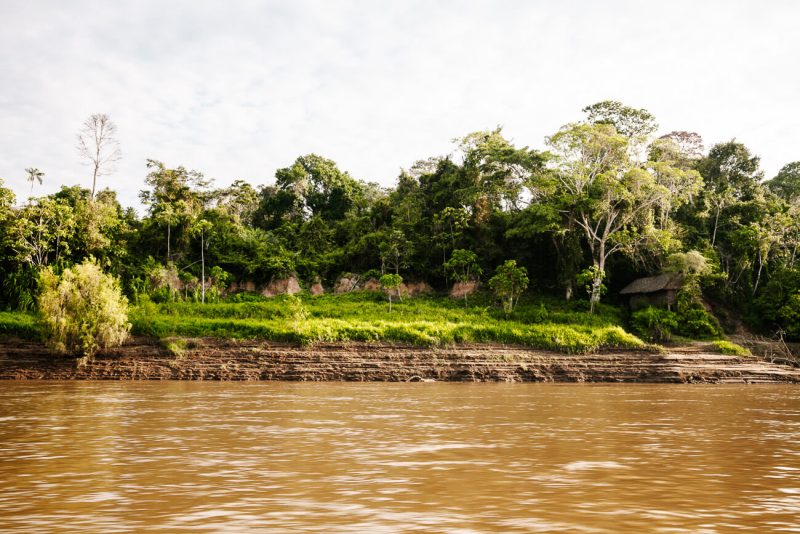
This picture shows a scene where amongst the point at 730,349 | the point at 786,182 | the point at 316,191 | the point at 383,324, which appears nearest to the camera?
the point at 383,324

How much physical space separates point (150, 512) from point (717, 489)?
585cm

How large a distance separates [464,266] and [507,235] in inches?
147

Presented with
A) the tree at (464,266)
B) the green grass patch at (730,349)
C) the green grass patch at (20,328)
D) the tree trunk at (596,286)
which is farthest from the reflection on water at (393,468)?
the tree at (464,266)

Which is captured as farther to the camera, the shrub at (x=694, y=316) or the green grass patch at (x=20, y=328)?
the shrub at (x=694, y=316)

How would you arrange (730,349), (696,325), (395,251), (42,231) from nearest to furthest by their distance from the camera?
1. (730,349)
2. (696,325)
3. (42,231)
4. (395,251)

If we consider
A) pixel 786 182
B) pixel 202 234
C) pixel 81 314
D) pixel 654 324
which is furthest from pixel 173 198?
pixel 786 182

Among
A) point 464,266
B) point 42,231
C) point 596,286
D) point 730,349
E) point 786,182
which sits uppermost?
point 786,182

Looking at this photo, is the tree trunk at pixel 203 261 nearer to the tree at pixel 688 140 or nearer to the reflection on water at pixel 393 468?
the reflection on water at pixel 393 468

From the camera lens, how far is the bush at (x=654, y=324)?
109 ft

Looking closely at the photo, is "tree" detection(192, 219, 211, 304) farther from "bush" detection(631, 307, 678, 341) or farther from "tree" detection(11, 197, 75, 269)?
"bush" detection(631, 307, 678, 341)

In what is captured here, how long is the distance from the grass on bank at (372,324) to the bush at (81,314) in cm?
182

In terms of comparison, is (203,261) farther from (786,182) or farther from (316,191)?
(786,182)

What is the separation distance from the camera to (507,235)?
40750 millimetres

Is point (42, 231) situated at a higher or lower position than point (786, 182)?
lower
